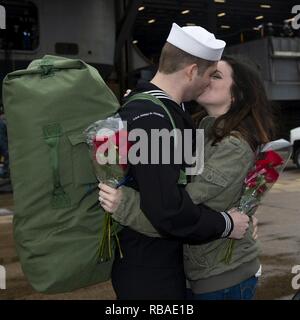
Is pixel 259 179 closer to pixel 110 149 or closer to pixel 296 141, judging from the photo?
pixel 110 149

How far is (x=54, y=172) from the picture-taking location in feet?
6.06

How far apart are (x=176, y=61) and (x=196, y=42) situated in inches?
4.2

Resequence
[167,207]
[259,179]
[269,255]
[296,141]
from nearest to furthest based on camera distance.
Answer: [167,207], [259,179], [269,255], [296,141]

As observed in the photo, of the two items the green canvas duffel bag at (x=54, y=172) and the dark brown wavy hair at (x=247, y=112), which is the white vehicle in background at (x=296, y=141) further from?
the green canvas duffel bag at (x=54, y=172)

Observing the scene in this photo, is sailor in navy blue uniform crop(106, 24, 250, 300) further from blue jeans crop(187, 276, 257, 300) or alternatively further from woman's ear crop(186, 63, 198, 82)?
blue jeans crop(187, 276, 257, 300)

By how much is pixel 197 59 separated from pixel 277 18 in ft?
129

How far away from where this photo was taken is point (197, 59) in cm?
192

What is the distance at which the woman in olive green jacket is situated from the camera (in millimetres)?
1880

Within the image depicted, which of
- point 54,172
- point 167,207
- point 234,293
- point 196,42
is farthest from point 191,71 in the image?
point 234,293

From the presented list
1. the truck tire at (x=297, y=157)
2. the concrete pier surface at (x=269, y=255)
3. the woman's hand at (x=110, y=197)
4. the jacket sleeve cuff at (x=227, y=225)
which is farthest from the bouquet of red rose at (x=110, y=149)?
the truck tire at (x=297, y=157)

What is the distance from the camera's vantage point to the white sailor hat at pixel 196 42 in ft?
6.20

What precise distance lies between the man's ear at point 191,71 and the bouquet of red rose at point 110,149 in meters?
0.32

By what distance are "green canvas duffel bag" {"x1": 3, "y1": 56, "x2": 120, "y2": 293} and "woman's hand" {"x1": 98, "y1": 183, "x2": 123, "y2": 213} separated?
8 cm
